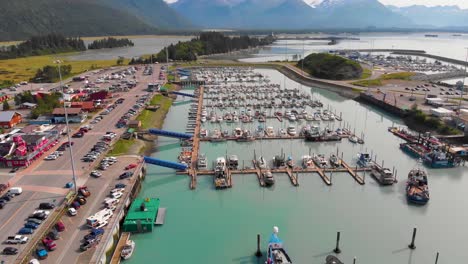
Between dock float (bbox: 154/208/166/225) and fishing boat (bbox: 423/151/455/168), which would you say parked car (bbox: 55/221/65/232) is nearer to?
dock float (bbox: 154/208/166/225)

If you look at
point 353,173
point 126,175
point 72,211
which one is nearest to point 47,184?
point 72,211

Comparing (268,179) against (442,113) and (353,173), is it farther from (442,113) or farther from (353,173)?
(442,113)

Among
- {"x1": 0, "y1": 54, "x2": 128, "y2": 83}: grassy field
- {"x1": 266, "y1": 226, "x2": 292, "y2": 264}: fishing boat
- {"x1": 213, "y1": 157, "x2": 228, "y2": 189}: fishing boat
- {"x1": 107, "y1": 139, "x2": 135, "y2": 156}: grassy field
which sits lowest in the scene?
{"x1": 266, "y1": 226, "x2": 292, "y2": 264}: fishing boat

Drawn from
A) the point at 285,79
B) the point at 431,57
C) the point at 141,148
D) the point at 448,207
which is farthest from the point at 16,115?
the point at 431,57

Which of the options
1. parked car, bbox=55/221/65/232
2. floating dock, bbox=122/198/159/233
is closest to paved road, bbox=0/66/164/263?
parked car, bbox=55/221/65/232

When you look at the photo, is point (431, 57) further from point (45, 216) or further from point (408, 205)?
point (45, 216)

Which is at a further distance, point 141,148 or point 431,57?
point 431,57

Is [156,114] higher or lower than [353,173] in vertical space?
higher
